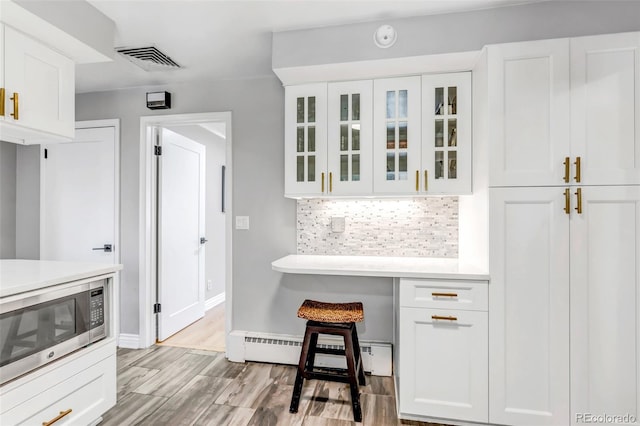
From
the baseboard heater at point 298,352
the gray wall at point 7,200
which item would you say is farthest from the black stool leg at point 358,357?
the gray wall at point 7,200

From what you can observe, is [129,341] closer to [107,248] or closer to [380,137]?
[107,248]

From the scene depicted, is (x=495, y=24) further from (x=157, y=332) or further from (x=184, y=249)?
(x=157, y=332)

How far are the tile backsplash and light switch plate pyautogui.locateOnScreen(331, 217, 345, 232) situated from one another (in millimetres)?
10

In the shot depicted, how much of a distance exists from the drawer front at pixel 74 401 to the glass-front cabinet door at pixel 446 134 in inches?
87.1

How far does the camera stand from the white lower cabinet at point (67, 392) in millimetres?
1418

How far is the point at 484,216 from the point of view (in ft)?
6.41

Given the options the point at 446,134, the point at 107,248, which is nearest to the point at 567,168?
the point at 446,134

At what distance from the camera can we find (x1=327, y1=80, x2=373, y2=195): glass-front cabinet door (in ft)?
7.62

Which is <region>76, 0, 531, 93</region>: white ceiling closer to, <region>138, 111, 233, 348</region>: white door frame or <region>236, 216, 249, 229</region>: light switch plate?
<region>138, 111, 233, 348</region>: white door frame

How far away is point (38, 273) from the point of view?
5.54ft

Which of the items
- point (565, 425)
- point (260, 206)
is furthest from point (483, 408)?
point (260, 206)

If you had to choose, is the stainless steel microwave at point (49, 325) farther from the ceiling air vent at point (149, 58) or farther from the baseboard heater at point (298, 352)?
the ceiling air vent at point (149, 58)

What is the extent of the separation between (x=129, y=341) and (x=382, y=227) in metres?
2.54

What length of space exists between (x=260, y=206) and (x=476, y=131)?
1.73 m
